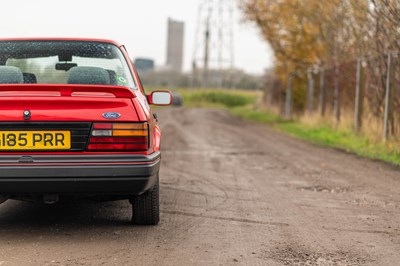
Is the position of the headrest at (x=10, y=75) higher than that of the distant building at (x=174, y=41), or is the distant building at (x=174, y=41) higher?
the distant building at (x=174, y=41)

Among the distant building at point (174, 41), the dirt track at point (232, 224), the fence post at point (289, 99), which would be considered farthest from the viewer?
the distant building at point (174, 41)

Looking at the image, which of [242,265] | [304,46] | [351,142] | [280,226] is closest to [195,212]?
[280,226]

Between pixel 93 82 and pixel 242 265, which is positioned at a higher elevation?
pixel 93 82

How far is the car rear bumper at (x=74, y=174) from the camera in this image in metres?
4.84

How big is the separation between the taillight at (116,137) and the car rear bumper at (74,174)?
73 mm

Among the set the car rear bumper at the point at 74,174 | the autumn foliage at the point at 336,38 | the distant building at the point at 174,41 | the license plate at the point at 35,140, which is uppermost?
the distant building at the point at 174,41

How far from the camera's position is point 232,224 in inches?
230

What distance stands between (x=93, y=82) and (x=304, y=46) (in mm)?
21841

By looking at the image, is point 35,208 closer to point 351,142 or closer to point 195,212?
point 195,212

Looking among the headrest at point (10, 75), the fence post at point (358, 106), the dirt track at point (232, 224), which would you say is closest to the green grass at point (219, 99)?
the fence post at point (358, 106)

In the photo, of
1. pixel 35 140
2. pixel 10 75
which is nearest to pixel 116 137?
pixel 35 140

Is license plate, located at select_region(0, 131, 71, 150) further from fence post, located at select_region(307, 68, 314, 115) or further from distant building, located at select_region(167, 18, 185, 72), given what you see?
distant building, located at select_region(167, 18, 185, 72)

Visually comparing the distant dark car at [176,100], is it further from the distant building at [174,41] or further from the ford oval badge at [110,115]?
the distant building at [174,41]

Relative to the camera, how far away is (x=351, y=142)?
15.6 meters
